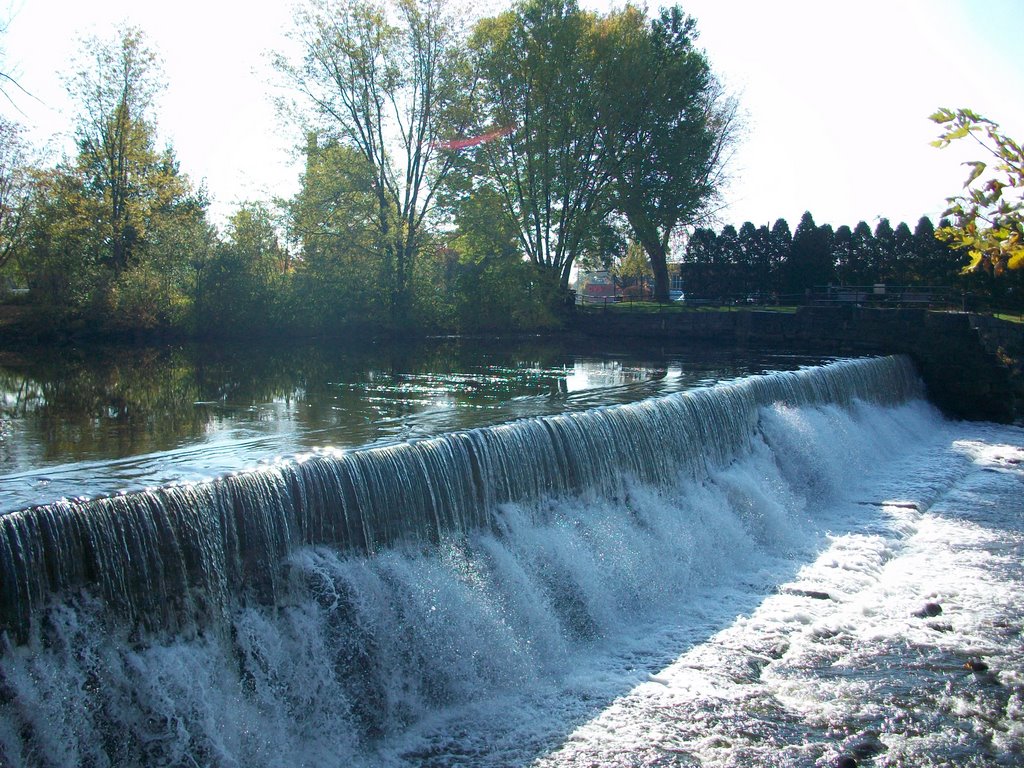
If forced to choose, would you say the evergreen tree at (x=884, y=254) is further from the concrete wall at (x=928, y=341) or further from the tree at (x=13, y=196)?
the tree at (x=13, y=196)

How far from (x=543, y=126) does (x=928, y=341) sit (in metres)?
13.2

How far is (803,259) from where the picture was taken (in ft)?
107

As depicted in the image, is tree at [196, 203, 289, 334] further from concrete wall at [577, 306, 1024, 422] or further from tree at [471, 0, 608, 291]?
concrete wall at [577, 306, 1024, 422]

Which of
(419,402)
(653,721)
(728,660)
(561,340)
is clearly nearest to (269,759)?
(653,721)

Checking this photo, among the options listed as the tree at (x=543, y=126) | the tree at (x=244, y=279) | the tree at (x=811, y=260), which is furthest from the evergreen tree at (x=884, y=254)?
the tree at (x=244, y=279)

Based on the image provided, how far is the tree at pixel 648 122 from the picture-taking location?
88.9 ft

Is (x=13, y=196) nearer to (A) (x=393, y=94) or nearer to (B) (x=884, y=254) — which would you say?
(A) (x=393, y=94)

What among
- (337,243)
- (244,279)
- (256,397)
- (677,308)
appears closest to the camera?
(256,397)

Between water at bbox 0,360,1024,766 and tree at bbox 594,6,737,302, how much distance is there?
19.4m

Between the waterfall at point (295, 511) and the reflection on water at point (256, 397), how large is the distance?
0.70m

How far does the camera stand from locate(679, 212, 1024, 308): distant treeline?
3008cm

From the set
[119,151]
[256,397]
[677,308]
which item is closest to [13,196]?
[119,151]

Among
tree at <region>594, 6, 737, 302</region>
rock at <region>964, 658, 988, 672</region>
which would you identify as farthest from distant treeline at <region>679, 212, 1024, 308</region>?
rock at <region>964, 658, 988, 672</region>

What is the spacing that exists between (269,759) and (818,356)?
58.3 ft
